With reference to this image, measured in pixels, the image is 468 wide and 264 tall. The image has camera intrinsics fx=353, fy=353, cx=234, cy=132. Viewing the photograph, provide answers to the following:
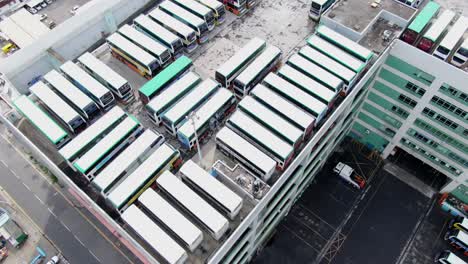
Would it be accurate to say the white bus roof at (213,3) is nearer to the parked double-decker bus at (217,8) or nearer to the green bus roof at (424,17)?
the parked double-decker bus at (217,8)

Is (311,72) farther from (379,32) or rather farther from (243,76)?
(379,32)

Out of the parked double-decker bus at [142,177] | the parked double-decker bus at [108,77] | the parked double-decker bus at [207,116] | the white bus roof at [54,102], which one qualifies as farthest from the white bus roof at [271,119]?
the white bus roof at [54,102]

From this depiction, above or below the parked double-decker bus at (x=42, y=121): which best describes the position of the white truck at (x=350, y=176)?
above

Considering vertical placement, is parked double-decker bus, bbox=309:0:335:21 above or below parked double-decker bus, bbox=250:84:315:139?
above

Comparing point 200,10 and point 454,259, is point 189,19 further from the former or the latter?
point 454,259

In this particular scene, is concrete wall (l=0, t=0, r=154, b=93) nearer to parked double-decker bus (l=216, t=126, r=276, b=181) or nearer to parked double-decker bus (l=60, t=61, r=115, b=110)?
parked double-decker bus (l=60, t=61, r=115, b=110)

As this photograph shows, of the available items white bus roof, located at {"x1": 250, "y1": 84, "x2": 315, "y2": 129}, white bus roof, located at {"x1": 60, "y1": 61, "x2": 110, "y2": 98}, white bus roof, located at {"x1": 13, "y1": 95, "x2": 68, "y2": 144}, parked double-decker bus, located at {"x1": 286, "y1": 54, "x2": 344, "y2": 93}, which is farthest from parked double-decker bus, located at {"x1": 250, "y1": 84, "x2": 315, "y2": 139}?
white bus roof, located at {"x1": 13, "y1": 95, "x2": 68, "y2": 144}

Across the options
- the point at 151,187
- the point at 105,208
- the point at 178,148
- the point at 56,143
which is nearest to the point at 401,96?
the point at 178,148
